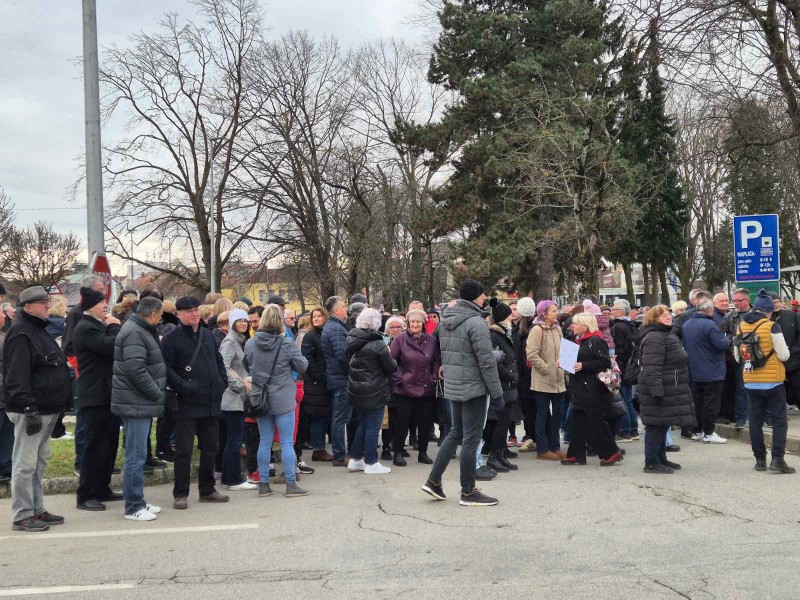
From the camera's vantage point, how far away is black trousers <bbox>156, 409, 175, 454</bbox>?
378 inches

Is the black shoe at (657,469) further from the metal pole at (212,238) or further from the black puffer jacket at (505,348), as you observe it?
the metal pole at (212,238)

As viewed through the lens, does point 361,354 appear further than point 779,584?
Yes

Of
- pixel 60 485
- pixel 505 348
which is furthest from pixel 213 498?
pixel 505 348

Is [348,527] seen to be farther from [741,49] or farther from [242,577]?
[741,49]

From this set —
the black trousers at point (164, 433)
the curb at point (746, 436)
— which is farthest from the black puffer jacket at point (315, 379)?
the curb at point (746, 436)

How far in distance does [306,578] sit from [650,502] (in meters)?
3.67

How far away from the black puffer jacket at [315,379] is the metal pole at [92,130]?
369 cm

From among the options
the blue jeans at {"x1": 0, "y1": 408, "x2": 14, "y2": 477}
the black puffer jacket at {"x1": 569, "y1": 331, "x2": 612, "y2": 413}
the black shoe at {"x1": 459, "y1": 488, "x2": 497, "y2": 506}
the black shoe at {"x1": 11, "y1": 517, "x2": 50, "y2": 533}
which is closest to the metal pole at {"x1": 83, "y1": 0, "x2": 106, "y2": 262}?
the blue jeans at {"x1": 0, "y1": 408, "x2": 14, "y2": 477}

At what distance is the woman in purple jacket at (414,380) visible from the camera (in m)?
9.65

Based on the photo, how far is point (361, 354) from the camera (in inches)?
361

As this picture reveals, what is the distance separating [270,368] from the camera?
7965 millimetres

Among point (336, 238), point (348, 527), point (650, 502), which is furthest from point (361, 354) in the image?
point (336, 238)

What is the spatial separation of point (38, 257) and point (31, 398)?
48.7 m

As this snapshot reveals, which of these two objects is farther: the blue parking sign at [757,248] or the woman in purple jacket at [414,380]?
the blue parking sign at [757,248]
